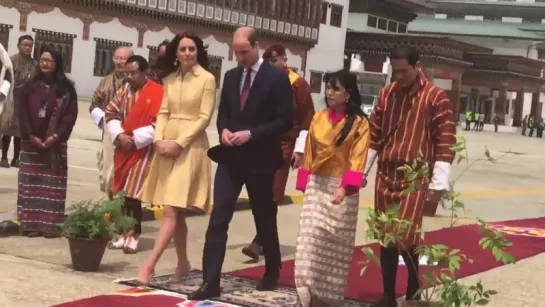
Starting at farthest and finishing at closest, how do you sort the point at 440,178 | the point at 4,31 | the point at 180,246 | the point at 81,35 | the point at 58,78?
the point at 81,35 → the point at 4,31 → the point at 58,78 → the point at 180,246 → the point at 440,178

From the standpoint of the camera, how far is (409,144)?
5.64 metres

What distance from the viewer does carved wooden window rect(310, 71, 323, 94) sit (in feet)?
164

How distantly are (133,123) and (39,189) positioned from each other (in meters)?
1.20

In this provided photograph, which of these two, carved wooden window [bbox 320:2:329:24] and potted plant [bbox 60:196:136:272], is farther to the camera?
carved wooden window [bbox 320:2:329:24]

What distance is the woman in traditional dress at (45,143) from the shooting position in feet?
24.8

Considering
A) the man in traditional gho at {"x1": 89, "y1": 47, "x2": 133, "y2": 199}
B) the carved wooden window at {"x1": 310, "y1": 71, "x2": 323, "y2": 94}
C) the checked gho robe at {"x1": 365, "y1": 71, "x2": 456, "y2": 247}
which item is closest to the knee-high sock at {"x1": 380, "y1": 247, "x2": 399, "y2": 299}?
the checked gho robe at {"x1": 365, "y1": 71, "x2": 456, "y2": 247}

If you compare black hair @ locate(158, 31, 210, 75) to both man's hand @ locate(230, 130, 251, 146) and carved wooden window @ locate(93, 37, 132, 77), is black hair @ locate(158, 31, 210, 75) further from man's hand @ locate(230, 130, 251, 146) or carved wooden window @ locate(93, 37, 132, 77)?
carved wooden window @ locate(93, 37, 132, 77)

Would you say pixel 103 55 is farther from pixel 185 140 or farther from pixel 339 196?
pixel 339 196

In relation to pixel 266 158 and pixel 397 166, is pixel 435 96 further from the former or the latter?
pixel 266 158

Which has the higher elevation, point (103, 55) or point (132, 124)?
point (103, 55)

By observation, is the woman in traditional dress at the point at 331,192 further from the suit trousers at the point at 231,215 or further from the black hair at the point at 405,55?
the suit trousers at the point at 231,215

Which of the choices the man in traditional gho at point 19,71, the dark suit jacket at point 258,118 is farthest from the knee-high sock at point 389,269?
the man in traditional gho at point 19,71

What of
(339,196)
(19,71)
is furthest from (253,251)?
(19,71)

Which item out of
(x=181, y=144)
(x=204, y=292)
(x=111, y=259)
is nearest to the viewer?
(x=204, y=292)
